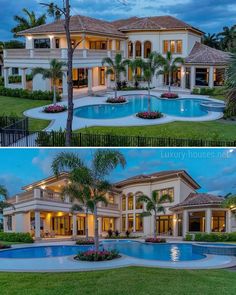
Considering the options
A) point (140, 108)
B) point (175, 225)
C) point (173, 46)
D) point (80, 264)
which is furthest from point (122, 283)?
point (173, 46)

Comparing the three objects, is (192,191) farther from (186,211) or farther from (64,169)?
(64,169)

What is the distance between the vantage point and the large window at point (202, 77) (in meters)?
37.9

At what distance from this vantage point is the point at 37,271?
1044 cm

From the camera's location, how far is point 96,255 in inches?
476

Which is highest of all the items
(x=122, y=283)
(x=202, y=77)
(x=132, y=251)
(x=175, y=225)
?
(x=202, y=77)

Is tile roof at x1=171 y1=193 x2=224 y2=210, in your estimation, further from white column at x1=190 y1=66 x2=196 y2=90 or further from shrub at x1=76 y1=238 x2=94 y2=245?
white column at x1=190 y1=66 x2=196 y2=90

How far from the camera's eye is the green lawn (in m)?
8.67

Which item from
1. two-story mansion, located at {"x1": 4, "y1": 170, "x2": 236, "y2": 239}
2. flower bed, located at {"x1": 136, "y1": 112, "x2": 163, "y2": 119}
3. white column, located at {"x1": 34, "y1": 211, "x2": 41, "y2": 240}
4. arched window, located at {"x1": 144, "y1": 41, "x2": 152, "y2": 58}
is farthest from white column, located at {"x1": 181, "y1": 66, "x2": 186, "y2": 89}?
white column, located at {"x1": 34, "y1": 211, "x2": 41, "y2": 240}

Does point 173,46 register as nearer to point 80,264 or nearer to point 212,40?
point 212,40

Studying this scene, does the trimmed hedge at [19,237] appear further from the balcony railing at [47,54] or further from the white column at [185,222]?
the balcony railing at [47,54]

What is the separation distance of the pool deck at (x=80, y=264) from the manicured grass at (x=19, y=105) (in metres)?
10.1

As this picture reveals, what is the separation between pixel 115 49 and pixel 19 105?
16.5m

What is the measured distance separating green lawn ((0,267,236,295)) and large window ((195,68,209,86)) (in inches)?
1161

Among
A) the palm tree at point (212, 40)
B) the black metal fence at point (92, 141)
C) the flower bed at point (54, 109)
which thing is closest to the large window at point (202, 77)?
the flower bed at point (54, 109)
